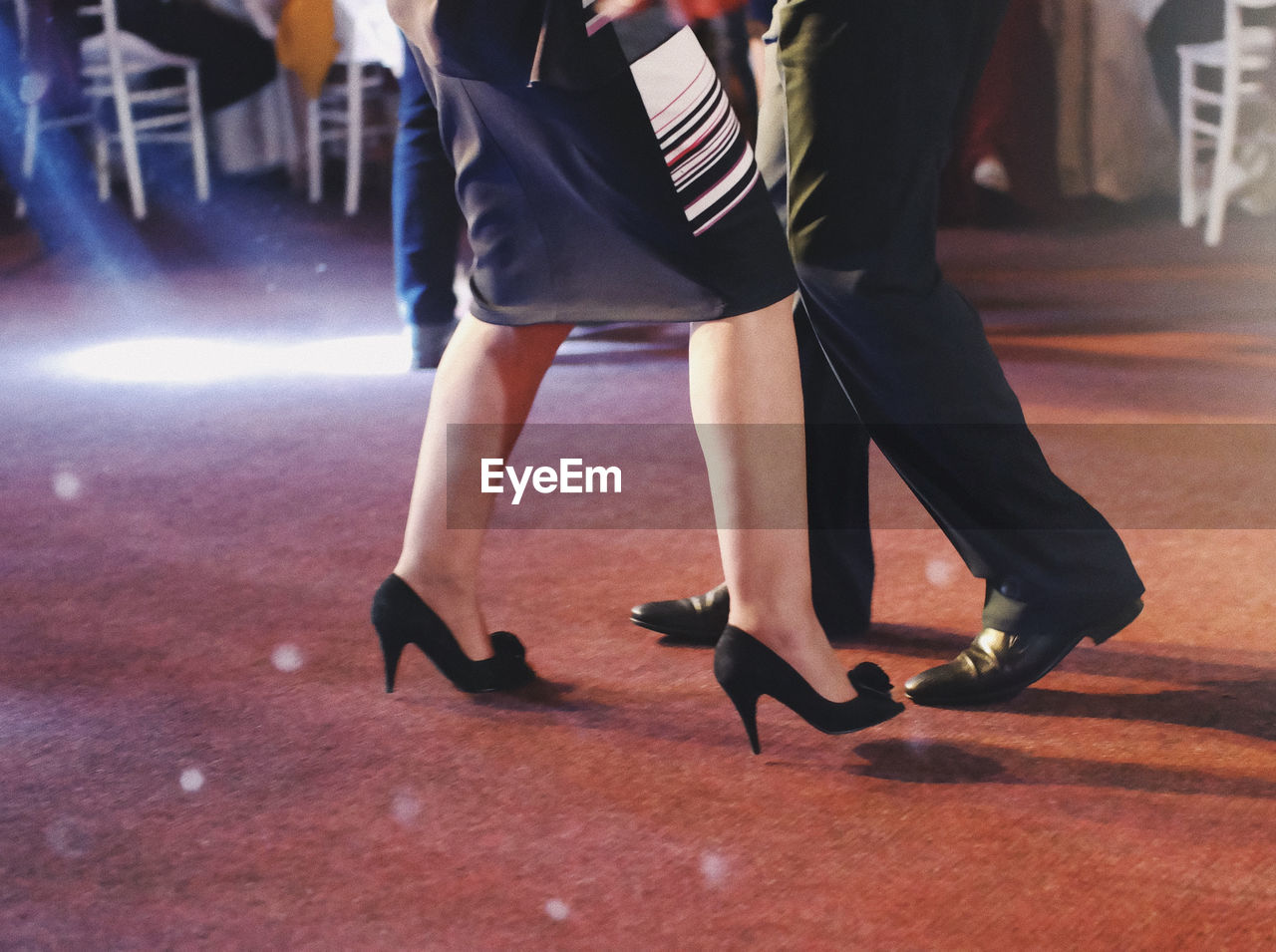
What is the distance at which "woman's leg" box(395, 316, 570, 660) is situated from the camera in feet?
3.70

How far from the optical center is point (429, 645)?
1166mm

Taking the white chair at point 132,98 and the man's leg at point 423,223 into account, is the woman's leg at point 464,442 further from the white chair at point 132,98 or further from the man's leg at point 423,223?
the white chair at point 132,98

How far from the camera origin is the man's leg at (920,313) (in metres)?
1.09

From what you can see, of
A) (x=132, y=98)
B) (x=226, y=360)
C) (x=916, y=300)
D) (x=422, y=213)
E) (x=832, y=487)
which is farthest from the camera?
(x=132, y=98)

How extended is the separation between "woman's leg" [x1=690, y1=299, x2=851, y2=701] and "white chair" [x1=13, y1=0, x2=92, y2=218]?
12.4 feet

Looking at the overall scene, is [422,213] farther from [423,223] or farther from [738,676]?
[738,676]

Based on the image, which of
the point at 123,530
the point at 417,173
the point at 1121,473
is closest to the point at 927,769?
the point at 1121,473

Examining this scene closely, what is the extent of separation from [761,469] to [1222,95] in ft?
9.10

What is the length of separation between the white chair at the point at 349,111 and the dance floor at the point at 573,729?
1678 mm

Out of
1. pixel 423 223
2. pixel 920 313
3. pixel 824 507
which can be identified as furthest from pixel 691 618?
pixel 423 223

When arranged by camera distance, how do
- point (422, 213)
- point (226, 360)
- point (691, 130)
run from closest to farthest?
1. point (691, 130)
2. point (422, 213)
3. point (226, 360)

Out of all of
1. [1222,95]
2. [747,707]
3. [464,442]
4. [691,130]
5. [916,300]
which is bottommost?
[1222,95]

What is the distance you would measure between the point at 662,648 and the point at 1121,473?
2.42 feet

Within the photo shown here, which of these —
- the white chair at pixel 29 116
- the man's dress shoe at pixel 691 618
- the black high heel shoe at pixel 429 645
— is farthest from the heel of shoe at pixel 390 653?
the white chair at pixel 29 116
